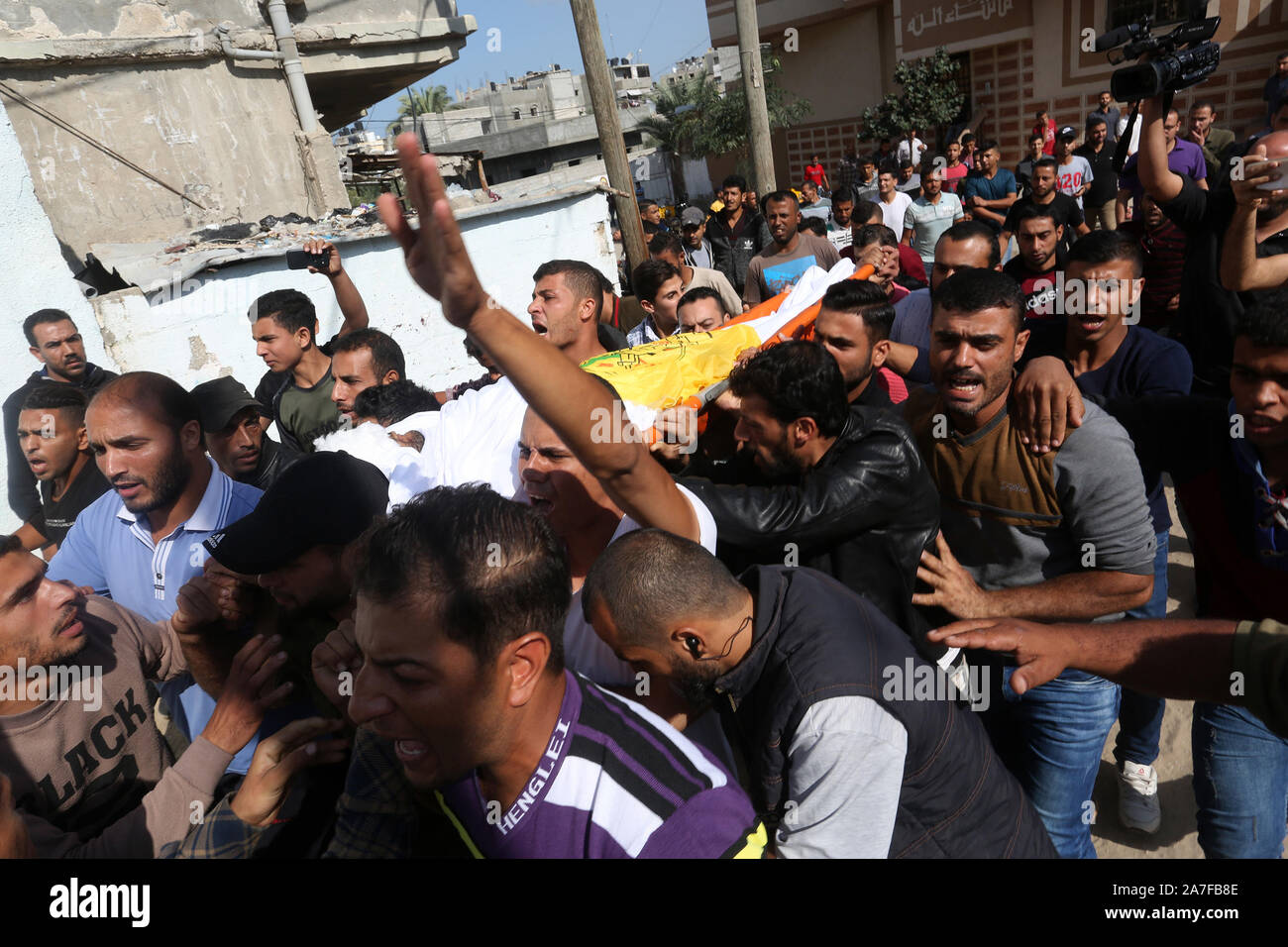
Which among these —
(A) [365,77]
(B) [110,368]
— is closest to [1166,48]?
(B) [110,368]

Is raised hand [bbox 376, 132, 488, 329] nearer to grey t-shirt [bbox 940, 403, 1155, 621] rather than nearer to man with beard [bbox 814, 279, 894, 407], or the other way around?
grey t-shirt [bbox 940, 403, 1155, 621]

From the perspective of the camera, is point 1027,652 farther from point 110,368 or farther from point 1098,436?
point 110,368

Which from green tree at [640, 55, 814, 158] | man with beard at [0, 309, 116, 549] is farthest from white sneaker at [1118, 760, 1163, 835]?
green tree at [640, 55, 814, 158]

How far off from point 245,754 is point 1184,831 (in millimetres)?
3330

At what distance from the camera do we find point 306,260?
6.31 meters

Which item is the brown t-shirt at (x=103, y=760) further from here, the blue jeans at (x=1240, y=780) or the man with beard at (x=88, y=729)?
the blue jeans at (x=1240, y=780)

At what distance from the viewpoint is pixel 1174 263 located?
14.4ft

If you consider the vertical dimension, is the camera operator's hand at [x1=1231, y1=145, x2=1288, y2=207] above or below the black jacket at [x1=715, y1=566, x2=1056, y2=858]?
above

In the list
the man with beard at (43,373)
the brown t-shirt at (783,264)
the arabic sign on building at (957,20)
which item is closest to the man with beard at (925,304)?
the brown t-shirt at (783,264)

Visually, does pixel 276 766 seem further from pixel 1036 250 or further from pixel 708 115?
pixel 708 115

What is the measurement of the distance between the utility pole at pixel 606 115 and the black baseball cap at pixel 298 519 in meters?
5.71

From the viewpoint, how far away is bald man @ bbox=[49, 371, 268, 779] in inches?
103

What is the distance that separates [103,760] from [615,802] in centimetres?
158

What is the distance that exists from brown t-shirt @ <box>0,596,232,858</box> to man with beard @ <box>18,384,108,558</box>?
176 cm
